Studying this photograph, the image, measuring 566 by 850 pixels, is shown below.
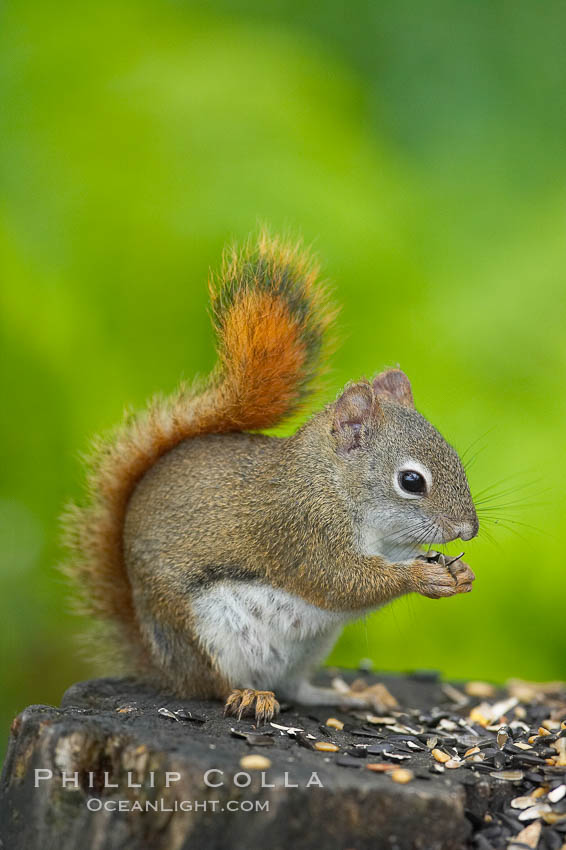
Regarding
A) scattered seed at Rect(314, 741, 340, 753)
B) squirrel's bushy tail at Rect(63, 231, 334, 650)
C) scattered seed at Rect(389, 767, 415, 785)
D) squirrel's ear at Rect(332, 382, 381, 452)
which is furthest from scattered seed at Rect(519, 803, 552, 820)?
squirrel's bushy tail at Rect(63, 231, 334, 650)

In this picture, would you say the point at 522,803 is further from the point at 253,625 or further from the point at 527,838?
the point at 253,625

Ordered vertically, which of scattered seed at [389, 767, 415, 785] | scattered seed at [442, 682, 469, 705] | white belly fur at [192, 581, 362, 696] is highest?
white belly fur at [192, 581, 362, 696]

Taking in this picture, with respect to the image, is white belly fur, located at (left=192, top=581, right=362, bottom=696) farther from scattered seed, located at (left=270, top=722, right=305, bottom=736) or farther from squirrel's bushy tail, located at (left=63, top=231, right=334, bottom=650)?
squirrel's bushy tail, located at (left=63, top=231, right=334, bottom=650)

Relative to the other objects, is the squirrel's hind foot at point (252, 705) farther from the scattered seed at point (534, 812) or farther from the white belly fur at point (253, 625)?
the scattered seed at point (534, 812)

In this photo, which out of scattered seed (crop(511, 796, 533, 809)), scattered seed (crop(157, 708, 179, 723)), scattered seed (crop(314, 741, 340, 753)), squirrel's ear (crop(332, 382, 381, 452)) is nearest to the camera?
scattered seed (crop(511, 796, 533, 809))

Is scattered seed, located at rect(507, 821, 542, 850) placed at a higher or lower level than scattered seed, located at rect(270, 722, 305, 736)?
lower

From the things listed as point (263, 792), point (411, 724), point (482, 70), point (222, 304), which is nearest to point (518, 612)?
point (411, 724)

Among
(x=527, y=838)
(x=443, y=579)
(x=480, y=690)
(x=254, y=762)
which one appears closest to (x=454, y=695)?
(x=480, y=690)

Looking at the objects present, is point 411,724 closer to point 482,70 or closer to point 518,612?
point 518,612
